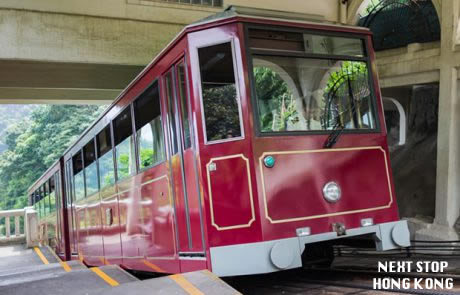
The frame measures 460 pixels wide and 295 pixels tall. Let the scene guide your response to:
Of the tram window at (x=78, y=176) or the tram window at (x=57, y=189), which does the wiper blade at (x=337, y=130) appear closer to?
the tram window at (x=78, y=176)

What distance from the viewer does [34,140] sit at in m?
39.7

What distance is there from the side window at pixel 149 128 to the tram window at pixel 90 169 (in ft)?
8.91

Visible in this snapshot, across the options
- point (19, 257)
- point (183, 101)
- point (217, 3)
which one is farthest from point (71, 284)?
point (19, 257)

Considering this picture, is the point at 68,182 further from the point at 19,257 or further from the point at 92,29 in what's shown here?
the point at 19,257

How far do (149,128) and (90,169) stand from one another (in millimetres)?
3750

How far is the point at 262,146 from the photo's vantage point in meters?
4.92

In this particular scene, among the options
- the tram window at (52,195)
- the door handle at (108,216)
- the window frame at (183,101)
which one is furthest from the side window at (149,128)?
the tram window at (52,195)

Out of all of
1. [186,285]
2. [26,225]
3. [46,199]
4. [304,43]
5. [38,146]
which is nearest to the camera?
[186,285]

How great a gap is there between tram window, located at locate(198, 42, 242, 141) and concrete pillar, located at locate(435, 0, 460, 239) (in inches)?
236

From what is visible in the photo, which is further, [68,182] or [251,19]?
[68,182]

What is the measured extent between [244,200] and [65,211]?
9704 mm

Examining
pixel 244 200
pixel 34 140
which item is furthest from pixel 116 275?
pixel 34 140

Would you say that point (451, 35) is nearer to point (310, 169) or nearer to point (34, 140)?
point (310, 169)

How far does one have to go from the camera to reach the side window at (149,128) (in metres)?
5.81
